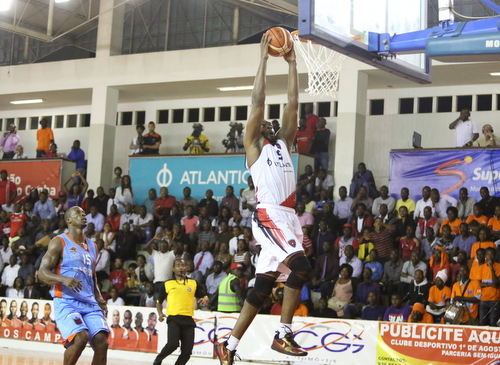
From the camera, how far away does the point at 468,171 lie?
56.5 feet

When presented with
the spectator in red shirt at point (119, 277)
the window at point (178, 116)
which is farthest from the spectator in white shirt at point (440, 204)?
the window at point (178, 116)

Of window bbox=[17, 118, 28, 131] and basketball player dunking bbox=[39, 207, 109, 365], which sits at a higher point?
window bbox=[17, 118, 28, 131]

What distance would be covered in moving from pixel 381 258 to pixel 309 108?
5.33 metres

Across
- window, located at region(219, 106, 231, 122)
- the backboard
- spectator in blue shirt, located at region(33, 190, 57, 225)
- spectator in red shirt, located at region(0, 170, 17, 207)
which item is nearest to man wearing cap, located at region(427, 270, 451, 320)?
the backboard

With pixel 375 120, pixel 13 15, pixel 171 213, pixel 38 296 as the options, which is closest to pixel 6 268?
pixel 38 296

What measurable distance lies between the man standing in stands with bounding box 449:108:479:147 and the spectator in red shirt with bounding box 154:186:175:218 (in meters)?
7.21

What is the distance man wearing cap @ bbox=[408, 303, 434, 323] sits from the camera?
14258 mm

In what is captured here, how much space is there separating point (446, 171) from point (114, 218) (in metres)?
8.21

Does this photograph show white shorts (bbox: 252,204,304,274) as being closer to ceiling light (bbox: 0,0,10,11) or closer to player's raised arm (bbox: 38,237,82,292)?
player's raised arm (bbox: 38,237,82,292)

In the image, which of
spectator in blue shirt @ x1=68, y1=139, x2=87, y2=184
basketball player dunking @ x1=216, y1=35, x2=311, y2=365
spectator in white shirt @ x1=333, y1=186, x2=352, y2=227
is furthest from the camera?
spectator in blue shirt @ x1=68, y1=139, x2=87, y2=184

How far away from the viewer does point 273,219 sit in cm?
753

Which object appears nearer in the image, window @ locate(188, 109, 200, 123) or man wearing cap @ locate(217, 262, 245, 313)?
man wearing cap @ locate(217, 262, 245, 313)

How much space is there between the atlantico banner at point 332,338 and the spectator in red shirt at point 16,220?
13.6ft

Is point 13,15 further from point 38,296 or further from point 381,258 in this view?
point 381,258
